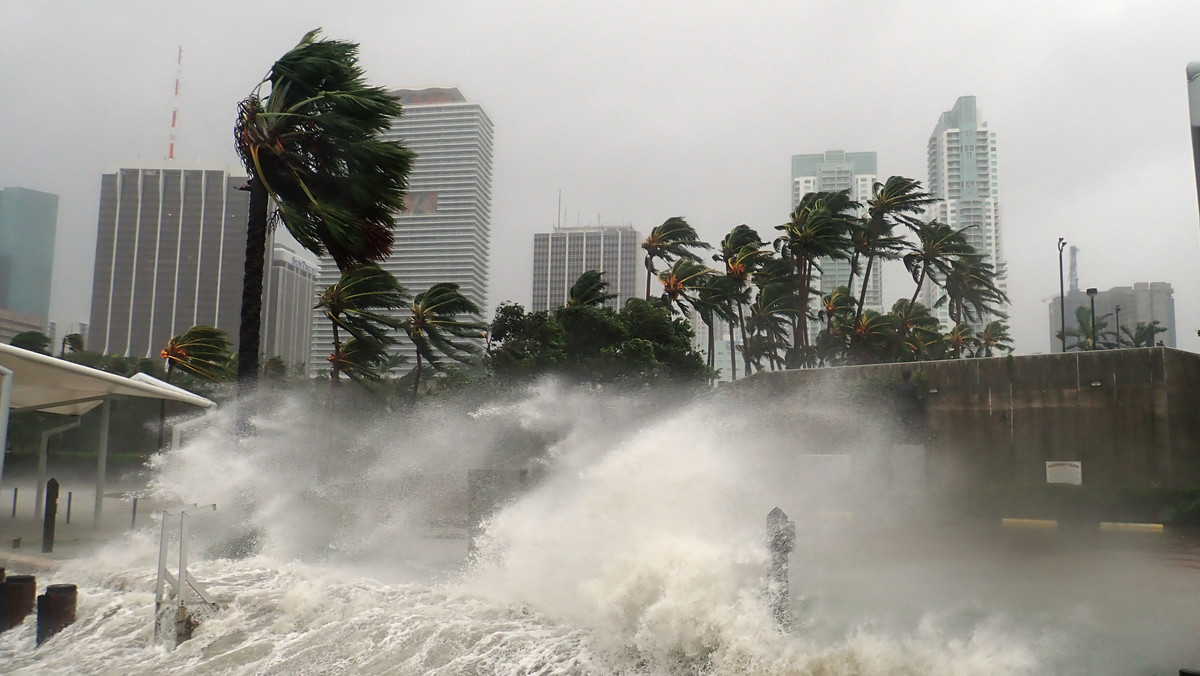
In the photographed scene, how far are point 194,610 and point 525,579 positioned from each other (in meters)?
3.42

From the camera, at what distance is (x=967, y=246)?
42594 millimetres

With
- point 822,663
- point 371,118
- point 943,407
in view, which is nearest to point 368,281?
point 371,118

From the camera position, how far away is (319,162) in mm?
11641

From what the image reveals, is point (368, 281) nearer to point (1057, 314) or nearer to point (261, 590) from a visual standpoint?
point (261, 590)

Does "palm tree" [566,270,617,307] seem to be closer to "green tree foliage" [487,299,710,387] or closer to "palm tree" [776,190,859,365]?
"green tree foliage" [487,299,710,387]

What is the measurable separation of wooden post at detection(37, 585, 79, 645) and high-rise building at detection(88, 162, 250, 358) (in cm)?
5922

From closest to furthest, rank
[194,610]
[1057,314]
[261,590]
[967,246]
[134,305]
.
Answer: [194,610], [261,590], [967,246], [134,305], [1057,314]

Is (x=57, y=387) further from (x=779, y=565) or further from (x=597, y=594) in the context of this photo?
(x=779, y=565)

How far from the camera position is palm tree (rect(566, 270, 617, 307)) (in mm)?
37906

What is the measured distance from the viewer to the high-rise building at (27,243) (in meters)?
53.0

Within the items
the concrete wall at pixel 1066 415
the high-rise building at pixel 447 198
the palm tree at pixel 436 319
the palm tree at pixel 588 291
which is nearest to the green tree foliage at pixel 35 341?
the palm tree at pixel 436 319

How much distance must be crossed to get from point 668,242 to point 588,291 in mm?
7122

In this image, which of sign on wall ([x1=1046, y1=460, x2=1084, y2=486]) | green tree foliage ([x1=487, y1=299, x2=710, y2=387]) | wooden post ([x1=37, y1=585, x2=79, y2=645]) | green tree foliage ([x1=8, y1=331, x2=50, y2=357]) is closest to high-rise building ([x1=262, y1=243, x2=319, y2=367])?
green tree foliage ([x1=8, y1=331, x2=50, y2=357])

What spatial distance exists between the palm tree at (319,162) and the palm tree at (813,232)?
3022 centimetres
